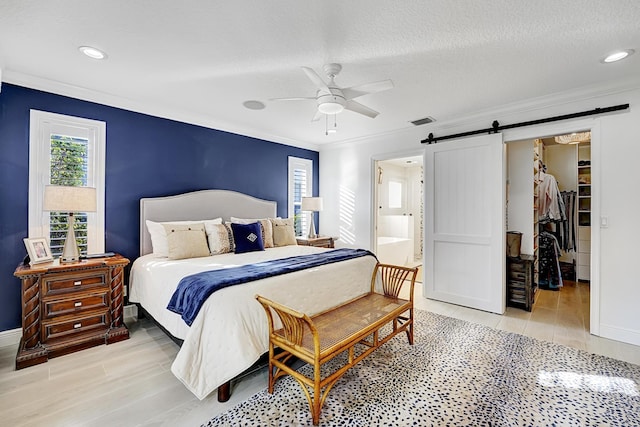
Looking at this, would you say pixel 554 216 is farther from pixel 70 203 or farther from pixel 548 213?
pixel 70 203

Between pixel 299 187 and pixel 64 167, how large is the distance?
3.45 metres

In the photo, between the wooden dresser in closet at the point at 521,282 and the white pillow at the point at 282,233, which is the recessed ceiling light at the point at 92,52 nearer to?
the white pillow at the point at 282,233

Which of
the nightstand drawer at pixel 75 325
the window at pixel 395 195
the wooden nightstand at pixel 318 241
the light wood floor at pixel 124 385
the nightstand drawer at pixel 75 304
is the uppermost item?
the window at pixel 395 195

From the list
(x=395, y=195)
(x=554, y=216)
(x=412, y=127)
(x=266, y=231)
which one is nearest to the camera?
(x=266, y=231)

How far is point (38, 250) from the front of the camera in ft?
8.78

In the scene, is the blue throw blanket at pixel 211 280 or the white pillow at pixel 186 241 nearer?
the blue throw blanket at pixel 211 280

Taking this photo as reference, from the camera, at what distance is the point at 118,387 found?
2.14 m

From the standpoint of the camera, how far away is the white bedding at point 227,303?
190cm

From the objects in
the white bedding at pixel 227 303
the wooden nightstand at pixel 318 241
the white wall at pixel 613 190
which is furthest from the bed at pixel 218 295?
the white wall at pixel 613 190

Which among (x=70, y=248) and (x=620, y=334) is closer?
(x=70, y=248)

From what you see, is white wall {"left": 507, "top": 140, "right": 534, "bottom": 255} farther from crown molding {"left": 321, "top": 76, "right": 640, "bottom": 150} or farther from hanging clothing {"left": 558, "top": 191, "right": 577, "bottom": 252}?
hanging clothing {"left": 558, "top": 191, "right": 577, "bottom": 252}

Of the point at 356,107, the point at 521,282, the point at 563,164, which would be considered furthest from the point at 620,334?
the point at 563,164

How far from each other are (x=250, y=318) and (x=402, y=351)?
1500mm

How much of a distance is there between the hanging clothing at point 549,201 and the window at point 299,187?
13.4 feet
